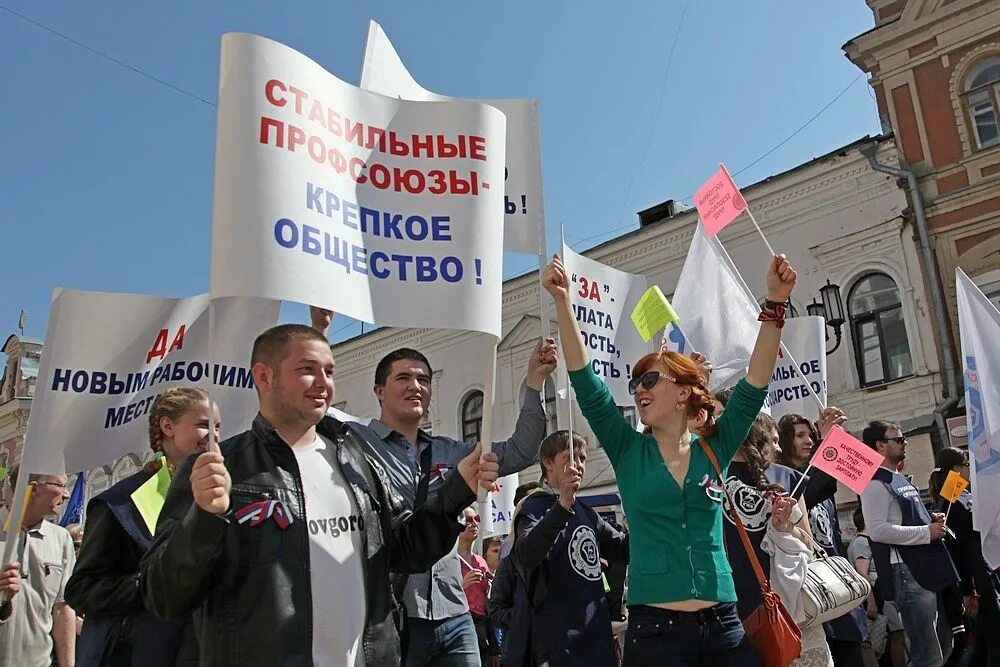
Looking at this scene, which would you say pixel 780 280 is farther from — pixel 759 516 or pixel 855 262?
pixel 855 262

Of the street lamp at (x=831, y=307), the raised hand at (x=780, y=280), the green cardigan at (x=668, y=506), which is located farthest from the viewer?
the street lamp at (x=831, y=307)

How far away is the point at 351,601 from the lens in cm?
277

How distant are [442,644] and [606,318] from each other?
476 cm

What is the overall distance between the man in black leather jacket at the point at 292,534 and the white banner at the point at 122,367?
3.08 m

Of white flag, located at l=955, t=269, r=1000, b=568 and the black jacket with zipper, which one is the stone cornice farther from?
the black jacket with zipper

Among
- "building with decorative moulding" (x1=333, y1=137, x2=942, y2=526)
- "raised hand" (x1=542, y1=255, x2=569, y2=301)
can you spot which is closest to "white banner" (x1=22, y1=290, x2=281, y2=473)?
"raised hand" (x1=542, y1=255, x2=569, y2=301)

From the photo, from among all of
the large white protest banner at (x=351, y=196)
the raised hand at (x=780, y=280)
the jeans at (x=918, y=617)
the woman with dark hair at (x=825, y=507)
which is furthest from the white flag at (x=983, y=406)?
the large white protest banner at (x=351, y=196)

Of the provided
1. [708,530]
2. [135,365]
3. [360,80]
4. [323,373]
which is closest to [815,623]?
[708,530]

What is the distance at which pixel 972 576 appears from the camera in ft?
23.4

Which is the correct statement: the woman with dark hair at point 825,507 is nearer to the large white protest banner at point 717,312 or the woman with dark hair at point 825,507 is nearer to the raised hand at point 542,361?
the raised hand at point 542,361

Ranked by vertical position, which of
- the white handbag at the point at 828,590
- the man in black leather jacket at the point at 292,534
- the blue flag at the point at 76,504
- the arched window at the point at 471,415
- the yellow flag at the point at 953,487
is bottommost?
the white handbag at the point at 828,590

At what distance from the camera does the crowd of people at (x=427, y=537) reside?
264 cm

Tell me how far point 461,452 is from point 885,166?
14.8 metres

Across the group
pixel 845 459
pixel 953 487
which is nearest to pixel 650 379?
pixel 845 459
